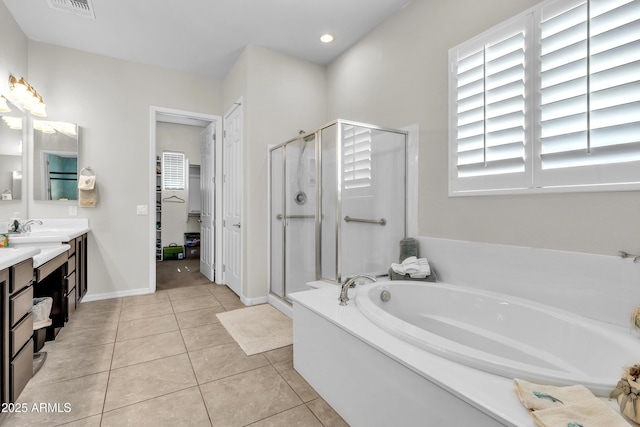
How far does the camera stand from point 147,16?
2789mm

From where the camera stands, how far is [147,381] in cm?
188

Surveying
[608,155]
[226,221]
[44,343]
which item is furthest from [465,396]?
[226,221]

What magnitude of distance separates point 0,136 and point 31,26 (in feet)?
4.31

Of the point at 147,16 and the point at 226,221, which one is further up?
the point at 147,16

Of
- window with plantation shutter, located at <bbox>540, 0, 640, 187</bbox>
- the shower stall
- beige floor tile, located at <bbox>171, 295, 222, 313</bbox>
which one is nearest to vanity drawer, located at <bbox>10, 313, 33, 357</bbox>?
beige floor tile, located at <bbox>171, 295, 222, 313</bbox>

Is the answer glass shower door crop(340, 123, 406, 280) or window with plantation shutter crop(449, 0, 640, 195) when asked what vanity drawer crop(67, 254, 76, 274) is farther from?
window with plantation shutter crop(449, 0, 640, 195)

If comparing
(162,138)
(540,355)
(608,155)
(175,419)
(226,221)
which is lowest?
(175,419)

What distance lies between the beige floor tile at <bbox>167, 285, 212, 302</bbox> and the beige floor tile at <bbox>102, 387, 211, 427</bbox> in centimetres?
198

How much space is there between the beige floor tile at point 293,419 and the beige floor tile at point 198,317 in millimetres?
1482

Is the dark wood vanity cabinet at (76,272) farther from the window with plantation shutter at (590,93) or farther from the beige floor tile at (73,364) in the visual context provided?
the window with plantation shutter at (590,93)

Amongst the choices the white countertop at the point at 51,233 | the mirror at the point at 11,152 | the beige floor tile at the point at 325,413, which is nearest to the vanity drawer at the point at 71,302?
the white countertop at the point at 51,233

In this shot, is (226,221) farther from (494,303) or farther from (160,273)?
(494,303)

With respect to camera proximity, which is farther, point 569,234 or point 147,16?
point 147,16

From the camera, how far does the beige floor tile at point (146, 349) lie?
2145mm
